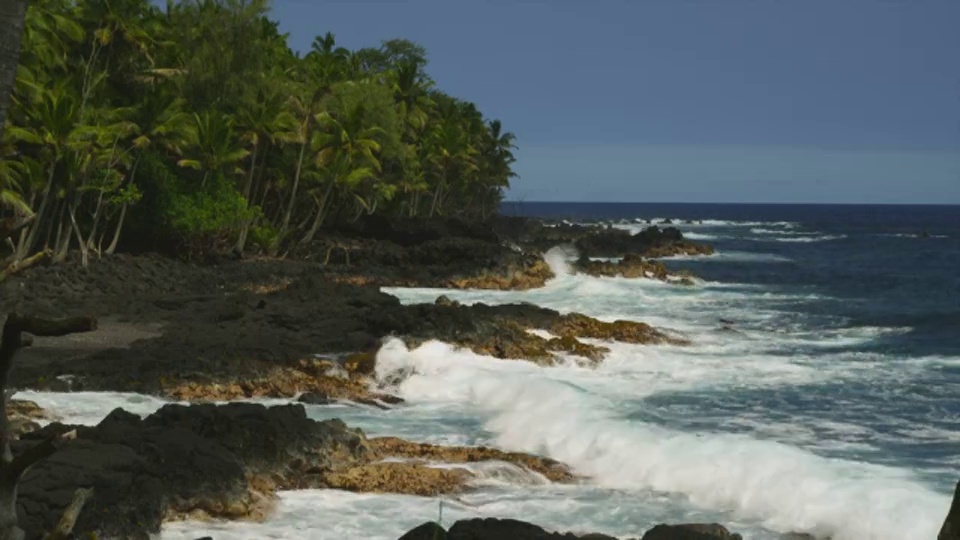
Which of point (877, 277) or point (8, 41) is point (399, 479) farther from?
point (877, 277)

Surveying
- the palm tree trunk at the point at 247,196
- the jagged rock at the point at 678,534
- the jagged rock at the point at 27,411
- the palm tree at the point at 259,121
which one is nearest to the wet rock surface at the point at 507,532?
the jagged rock at the point at 678,534

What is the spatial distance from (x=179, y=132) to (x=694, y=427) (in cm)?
2684

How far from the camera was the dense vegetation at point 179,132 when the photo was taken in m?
33.9

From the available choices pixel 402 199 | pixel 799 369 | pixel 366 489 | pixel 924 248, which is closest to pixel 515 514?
pixel 366 489

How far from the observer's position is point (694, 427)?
1772 cm

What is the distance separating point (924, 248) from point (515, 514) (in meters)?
82.3

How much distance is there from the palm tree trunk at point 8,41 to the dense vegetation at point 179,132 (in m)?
26.5

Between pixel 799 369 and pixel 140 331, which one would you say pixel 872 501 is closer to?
pixel 799 369

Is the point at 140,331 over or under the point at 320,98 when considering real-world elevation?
under

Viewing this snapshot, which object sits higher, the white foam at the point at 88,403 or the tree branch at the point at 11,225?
the tree branch at the point at 11,225

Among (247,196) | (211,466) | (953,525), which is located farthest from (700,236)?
(953,525)

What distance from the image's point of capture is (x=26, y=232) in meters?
35.7

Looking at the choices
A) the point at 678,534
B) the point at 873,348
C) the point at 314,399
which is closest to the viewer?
the point at 678,534

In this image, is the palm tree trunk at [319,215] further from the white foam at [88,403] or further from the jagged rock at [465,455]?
the jagged rock at [465,455]
